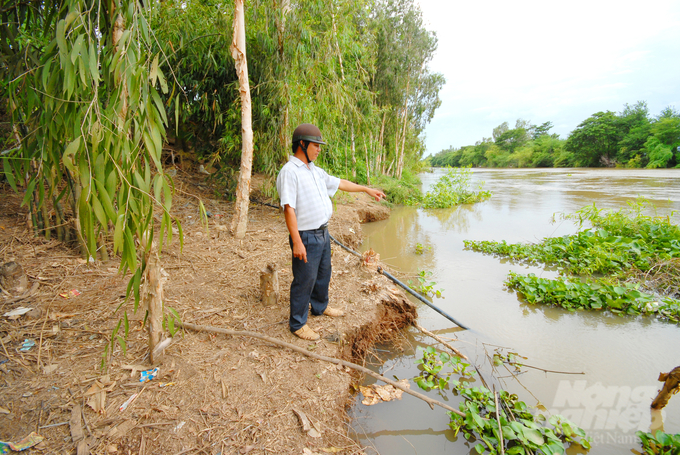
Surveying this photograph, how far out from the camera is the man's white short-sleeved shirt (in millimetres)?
2295

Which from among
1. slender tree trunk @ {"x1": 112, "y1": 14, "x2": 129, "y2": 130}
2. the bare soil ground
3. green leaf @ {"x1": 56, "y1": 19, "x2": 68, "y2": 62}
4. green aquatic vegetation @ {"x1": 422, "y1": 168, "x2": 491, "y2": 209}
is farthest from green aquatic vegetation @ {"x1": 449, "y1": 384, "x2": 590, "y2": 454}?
green aquatic vegetation @ {"x1": 422, "y1": 168, "x2": 491, "y2": 209}

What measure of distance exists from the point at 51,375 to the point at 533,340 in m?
4.16

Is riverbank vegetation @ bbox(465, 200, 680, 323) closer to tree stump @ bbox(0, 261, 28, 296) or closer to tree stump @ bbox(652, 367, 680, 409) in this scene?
tree stump @ bbox(652, 367, 680, 409)

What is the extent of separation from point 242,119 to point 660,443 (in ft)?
16.7

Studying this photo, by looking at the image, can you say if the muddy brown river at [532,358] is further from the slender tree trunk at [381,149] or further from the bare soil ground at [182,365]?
the slender tree trunk at [381,149]

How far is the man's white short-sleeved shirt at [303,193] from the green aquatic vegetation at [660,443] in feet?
8.31

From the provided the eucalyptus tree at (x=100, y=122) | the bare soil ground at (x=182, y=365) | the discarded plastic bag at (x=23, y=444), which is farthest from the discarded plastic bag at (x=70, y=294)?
the eucalyptus tree at (x=100, y=122)

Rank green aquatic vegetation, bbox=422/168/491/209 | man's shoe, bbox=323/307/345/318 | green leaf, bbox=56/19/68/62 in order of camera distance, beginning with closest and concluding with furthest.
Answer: green leaf, bbox=56/19/68/62 → man's shoe, bbox=323/307/345/318 → green aquatic vegetation, bbox=422/168/491/209

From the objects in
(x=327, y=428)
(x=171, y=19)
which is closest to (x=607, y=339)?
(x=327, y=428)

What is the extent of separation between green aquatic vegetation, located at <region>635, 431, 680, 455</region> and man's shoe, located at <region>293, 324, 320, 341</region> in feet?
7.37

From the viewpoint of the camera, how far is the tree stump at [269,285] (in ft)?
9.75

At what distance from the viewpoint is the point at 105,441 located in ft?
5.21

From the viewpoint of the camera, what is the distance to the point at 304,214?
240 centimetres

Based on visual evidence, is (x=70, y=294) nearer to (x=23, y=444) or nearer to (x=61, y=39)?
(x=23, y=444)
